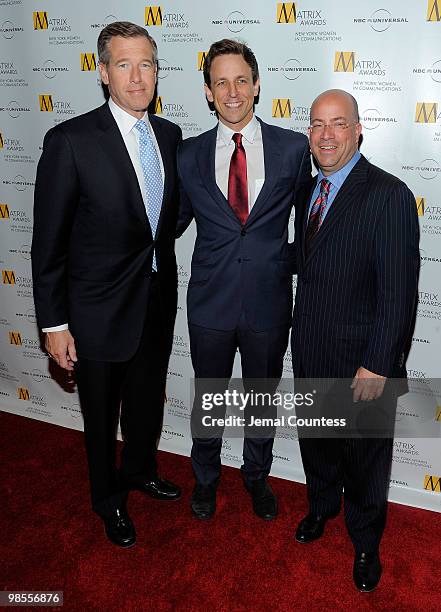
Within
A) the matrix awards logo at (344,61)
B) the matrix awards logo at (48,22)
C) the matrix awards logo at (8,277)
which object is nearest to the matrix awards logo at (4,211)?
the matrix awards logo at (8,277)

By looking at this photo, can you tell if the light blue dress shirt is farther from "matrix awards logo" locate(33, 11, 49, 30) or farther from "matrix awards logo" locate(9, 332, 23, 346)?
"matrix awards logo" locate(9, 332, 23, 346)

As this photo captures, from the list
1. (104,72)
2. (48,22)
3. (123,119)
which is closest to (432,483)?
(123,119)

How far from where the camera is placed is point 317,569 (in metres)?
2.73

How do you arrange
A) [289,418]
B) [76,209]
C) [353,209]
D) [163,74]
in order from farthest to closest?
[289,418] → [163,74] → [76,209] → [353,209]

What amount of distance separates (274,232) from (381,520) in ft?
4.39

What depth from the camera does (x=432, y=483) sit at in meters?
3.26

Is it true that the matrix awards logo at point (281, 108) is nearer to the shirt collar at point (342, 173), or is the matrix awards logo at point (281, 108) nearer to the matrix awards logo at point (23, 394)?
the shirt collar at point (342, 173)

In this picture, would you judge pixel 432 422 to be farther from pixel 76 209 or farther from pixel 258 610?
pixel 76 209

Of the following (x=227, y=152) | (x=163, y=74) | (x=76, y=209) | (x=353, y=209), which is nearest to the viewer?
(x=353, y=209)

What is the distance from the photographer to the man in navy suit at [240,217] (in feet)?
8.36

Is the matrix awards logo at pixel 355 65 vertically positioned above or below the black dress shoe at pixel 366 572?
above

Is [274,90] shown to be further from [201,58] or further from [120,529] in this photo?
[120,529]

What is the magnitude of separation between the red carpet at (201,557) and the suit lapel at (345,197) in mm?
1539

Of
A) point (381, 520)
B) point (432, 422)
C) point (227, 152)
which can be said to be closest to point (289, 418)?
point (432, 422)
